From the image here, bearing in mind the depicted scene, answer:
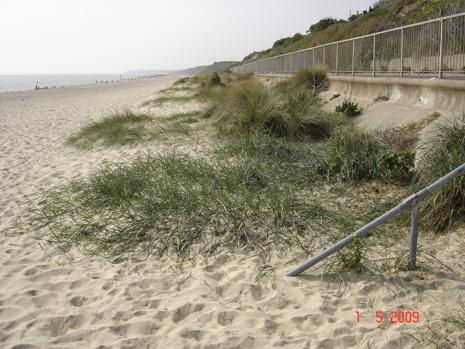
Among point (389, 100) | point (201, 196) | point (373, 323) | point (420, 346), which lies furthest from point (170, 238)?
point (389, 100)

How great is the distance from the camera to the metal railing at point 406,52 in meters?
7.62

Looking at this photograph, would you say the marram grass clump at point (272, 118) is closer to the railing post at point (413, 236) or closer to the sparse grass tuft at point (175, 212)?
the sparse grass tuft at point (175, 212)

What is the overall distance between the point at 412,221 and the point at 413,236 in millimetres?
133

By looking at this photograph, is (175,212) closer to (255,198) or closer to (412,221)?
(255,198)

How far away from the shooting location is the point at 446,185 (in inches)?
155

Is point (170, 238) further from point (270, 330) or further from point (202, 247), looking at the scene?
point (270, 330)

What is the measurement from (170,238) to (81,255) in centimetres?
87

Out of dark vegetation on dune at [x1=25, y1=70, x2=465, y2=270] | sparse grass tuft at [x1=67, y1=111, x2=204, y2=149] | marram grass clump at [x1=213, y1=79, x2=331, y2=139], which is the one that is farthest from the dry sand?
sparse grass tuft at [x1=67, y1=111, x2=204, y2=149]

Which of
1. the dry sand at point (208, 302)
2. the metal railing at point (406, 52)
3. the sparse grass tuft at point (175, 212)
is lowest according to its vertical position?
the dry sand at point (208, 302)

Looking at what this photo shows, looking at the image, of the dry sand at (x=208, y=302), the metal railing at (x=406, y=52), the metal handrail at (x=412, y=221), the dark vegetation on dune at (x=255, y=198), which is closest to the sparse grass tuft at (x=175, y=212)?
the dark vegetation on dune at (x=255, y=198)
